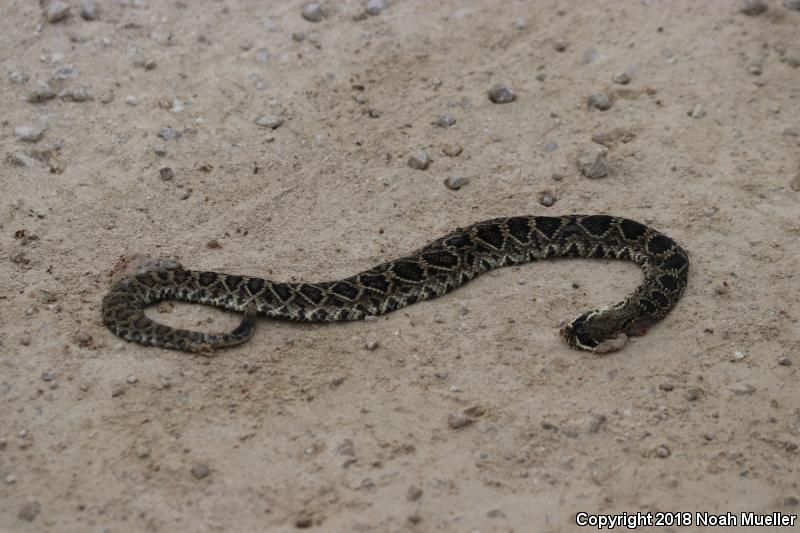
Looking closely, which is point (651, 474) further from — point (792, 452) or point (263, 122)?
point (263, 122)

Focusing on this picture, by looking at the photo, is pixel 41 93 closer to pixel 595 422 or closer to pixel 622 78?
pixel 622 78

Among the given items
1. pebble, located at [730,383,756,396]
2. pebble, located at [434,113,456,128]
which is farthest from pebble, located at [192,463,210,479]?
pebble, located at [434,113,456,128]

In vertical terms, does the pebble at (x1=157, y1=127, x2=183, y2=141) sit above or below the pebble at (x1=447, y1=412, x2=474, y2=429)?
above

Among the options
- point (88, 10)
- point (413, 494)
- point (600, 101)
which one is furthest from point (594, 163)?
point (88, 10)

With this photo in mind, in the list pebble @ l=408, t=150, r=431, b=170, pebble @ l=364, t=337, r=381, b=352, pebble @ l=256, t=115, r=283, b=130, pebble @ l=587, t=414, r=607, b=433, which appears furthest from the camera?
pebble @ l=256, t=115, r=283, b=130

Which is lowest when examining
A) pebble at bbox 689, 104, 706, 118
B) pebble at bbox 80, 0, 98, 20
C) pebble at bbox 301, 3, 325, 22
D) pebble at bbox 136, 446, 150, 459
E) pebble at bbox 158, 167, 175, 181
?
pebble at bbox 689, 104, 706, 118

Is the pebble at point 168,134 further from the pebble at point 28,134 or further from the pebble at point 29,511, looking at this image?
the pebble at point 29,511

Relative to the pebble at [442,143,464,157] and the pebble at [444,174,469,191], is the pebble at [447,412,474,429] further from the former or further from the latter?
the pebble at [442,143,464,157]

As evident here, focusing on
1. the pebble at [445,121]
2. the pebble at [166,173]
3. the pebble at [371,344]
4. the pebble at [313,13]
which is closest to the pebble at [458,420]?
the pebble at [371,344]
